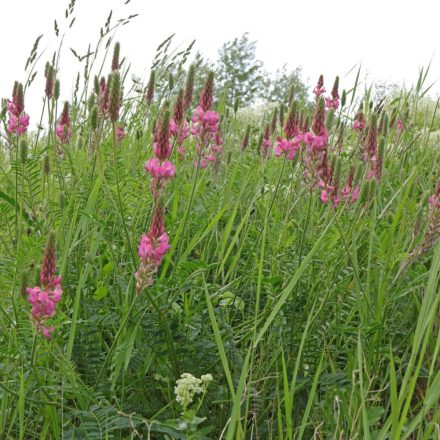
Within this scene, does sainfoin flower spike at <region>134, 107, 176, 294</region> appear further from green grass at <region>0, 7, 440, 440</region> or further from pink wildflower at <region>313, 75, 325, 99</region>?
Result: pink wildflower at <region>313, 75, 325, 99</region>

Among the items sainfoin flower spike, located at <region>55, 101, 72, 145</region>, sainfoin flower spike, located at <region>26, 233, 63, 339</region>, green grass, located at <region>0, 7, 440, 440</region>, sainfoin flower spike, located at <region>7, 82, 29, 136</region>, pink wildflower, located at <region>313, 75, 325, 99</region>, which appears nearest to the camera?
sainfoin flower spike, located at <region>26, 233, 63, 339</region>

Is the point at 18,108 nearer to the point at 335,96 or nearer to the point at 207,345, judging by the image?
the point at 207,345

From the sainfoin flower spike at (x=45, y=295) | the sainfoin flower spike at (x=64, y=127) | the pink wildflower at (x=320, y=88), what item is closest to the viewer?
the sainfoin flower spike at (x=45, y=295)

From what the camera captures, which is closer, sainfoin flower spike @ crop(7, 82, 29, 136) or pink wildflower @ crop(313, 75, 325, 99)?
sainfoin flower spike @ crop(7, 82, 29, 136)

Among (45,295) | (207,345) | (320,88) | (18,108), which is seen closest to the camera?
(45,295)

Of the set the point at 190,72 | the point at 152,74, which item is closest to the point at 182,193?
the point at 152,74

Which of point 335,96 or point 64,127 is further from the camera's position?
point 335,96

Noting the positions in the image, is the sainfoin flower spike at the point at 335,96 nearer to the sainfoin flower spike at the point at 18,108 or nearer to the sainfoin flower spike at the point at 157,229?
the sainfoin flower spike at the point at 18,108

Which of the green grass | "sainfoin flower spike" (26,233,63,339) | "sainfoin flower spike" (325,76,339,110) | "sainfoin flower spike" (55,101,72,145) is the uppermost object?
"sainfoin flower spike" (325,76,339,110)

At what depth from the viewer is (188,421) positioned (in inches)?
56.3

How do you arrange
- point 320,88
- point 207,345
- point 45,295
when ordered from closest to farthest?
point 45,295, point 207,345, point 320,88

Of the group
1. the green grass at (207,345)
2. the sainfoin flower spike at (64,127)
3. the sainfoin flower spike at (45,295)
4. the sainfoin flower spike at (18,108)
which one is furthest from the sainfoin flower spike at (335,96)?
the sainfoin flower spike at (45,295)

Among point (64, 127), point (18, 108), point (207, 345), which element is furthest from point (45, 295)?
point (64, 127)

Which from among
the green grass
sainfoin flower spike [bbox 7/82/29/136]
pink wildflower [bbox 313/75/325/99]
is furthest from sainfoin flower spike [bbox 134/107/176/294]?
pink wildflower [bbox 313/75/325/99]
